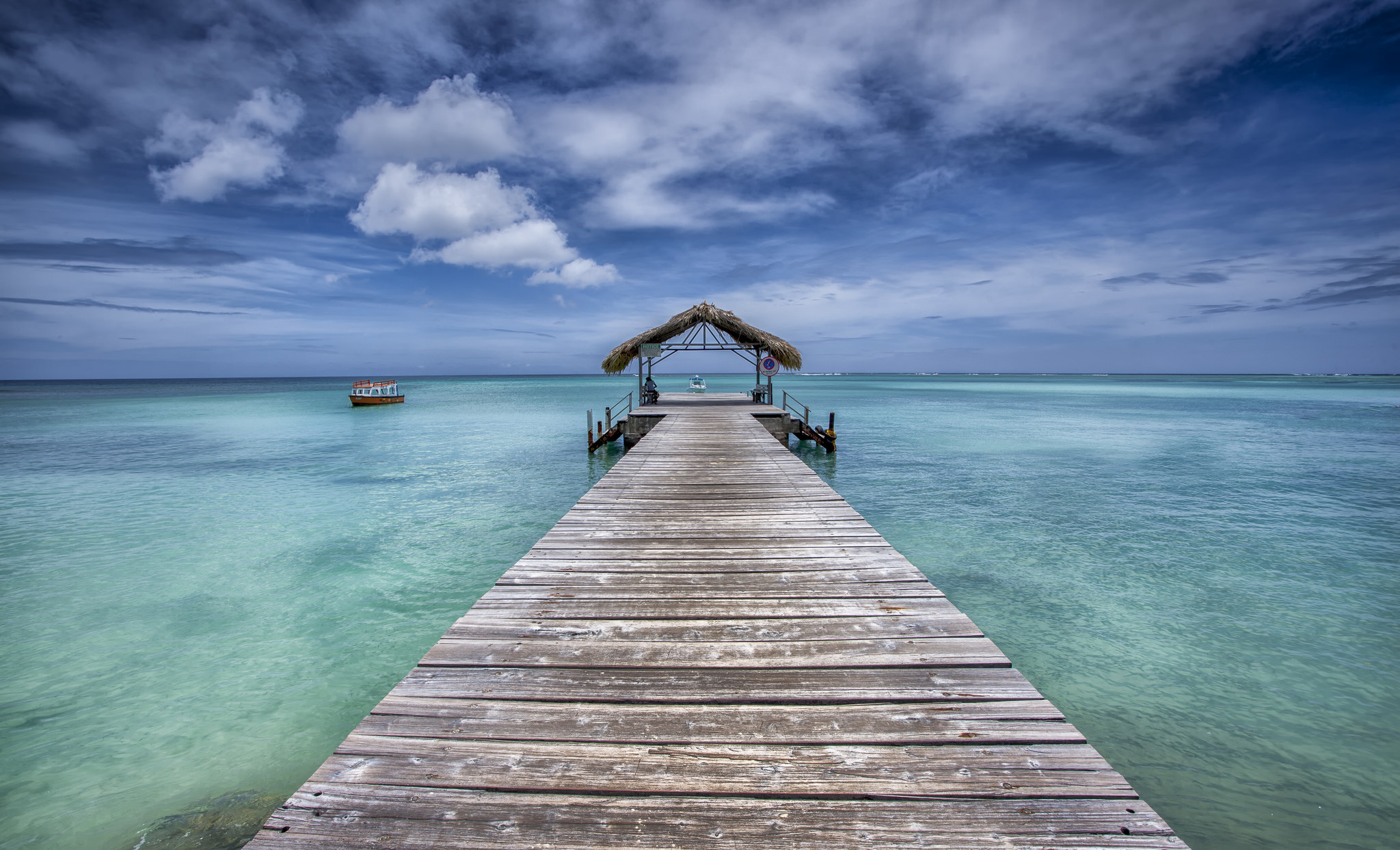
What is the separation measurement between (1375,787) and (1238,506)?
1011 cm

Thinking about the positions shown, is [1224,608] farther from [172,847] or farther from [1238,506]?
[172,847]

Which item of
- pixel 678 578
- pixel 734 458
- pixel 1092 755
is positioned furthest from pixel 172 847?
pixel 734 458

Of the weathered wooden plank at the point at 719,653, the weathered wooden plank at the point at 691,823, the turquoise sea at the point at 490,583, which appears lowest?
the turquoise sea at the point at 490,583

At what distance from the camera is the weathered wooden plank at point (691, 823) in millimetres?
1741

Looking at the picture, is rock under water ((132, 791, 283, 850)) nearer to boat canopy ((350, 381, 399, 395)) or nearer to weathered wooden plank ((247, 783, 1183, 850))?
weathered wooden plank ((247, 783, 1183, 850))

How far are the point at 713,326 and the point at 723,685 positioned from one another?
17301 mm

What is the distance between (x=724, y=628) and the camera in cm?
322

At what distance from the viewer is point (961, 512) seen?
36.4ft

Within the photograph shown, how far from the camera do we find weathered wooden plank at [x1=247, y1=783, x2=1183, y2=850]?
5.71 ft

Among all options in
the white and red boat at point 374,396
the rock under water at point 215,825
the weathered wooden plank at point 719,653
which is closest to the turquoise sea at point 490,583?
the rock under water at point 215,825

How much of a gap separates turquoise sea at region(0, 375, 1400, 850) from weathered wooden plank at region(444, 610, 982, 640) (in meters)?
2.21

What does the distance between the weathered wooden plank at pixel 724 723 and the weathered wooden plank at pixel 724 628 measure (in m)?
0.65

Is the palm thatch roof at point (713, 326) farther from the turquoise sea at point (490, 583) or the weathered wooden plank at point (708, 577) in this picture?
the weathered wooden plank at point (708, 577)

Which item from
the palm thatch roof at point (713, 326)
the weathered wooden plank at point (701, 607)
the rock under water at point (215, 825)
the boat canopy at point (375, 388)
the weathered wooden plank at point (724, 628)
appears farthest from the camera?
the boat canopy at point (375, 388)
